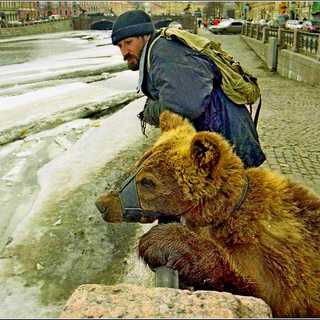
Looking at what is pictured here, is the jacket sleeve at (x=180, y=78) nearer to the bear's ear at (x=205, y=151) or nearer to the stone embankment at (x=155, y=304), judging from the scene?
the bear's ear at (x=205, y=151)

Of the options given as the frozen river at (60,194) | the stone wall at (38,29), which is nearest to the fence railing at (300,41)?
the frozen river at (60,194)

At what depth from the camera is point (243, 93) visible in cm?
363

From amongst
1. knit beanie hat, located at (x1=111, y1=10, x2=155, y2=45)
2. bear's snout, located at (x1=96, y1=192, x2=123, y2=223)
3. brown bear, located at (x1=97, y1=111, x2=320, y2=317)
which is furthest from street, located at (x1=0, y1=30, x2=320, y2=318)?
knit beanie hat, located at (x1=111, y1=10, x2=155, y2=45)

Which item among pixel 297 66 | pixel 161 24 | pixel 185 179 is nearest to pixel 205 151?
pixel 185 179

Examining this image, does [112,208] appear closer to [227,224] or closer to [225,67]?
[227,224]

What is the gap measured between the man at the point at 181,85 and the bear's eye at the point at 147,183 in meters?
0.56

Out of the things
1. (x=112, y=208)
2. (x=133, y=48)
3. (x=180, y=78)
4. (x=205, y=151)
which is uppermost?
(x=133, y=48)

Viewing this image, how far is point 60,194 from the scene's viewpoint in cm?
550

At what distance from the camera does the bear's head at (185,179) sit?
2.84 metres

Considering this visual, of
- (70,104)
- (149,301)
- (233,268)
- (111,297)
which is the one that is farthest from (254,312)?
(70,104)

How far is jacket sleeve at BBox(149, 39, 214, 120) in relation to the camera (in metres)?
3.22

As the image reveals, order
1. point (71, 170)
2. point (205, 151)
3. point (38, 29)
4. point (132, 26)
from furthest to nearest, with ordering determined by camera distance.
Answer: point (38, 29) → point (71, 170) → point (132, 26) → point (205, 151)

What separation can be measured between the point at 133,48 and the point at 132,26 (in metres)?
0.18

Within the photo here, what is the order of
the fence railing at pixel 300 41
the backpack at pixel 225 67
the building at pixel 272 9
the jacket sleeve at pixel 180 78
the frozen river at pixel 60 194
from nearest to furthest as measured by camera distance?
the jacket sleeve at pixel 180 78
the backpack at pixel 225 67
the frozen river at pixel 60 194
the fence railing at pixel 300 41
the building at pixel 272 9
